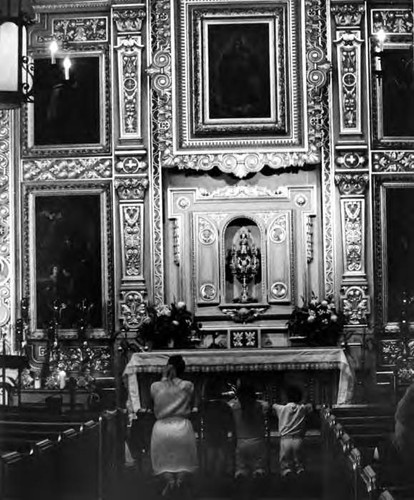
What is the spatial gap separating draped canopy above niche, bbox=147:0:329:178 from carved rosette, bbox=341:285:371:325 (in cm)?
202

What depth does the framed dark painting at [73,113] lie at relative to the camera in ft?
64.3

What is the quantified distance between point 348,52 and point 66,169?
183 inches

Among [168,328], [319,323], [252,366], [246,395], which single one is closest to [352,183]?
[319,323]

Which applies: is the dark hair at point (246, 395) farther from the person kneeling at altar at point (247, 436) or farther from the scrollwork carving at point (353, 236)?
the scrollwork carving at point (353, 236)

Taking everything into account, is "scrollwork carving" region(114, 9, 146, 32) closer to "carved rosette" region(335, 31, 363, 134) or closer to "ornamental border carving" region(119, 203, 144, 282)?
"ornamental border carving" region(119, 203, 144, 282)

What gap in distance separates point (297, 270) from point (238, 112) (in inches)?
→ 101

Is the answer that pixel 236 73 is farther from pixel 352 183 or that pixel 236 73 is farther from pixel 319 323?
pixel 319 323

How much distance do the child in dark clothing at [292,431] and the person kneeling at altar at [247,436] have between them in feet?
1.21

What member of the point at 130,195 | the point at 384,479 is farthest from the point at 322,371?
the point at 384,479

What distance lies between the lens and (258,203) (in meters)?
19.4

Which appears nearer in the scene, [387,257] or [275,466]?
[275,466]

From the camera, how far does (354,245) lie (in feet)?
62.8

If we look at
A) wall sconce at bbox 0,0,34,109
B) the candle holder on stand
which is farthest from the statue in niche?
wall sconce at bbox 0,0,34,109

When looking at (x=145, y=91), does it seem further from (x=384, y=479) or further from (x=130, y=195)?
(x=384, y=479)
